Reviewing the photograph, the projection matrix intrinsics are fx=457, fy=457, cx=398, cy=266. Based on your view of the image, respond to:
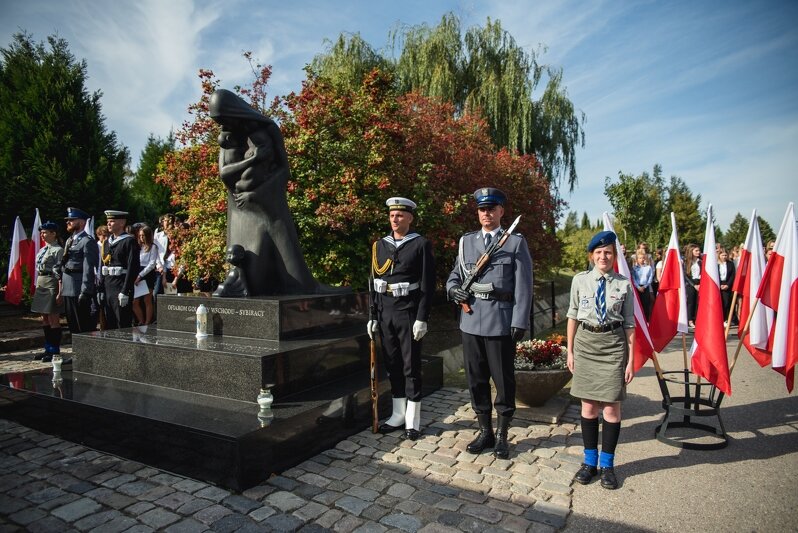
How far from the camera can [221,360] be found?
4.21 metres

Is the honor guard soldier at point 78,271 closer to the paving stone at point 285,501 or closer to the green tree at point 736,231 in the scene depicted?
the paving stone at point 285,501

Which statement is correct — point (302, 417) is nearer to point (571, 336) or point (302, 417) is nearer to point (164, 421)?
point (164, 421)

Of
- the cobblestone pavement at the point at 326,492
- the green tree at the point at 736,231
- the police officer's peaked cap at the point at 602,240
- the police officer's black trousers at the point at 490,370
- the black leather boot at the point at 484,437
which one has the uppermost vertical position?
the green tree at the point at 736,231

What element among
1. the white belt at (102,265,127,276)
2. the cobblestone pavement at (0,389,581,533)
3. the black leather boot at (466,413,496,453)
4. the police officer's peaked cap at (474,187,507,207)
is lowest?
the cobblestone pavement at (0,389,581,533)

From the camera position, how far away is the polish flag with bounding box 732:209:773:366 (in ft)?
14.4

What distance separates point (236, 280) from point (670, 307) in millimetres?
4672

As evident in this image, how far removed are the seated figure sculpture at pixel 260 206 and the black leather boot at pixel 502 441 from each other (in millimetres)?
2717

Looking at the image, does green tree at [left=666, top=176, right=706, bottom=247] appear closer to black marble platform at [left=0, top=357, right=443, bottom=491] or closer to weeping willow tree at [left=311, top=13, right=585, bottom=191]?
weeping willow tree at [left=311, top=13, right=585, bottom=191]

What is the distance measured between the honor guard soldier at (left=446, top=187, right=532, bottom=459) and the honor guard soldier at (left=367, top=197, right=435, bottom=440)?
15.8 inches

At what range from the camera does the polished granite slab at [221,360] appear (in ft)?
13.6

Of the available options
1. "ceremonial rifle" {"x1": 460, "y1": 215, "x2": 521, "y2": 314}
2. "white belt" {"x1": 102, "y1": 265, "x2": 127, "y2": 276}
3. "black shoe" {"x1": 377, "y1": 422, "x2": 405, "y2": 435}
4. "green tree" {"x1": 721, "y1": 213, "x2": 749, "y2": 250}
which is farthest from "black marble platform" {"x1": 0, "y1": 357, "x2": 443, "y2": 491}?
"green tree" {"x1": 721, "y1": 213, "x2": 749, "y2": 250}

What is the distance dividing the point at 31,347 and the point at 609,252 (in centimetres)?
1036

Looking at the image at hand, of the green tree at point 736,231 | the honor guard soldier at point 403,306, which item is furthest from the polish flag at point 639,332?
the green tree at point 736,231

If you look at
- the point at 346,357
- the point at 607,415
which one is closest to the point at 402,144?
the point at 346,357
